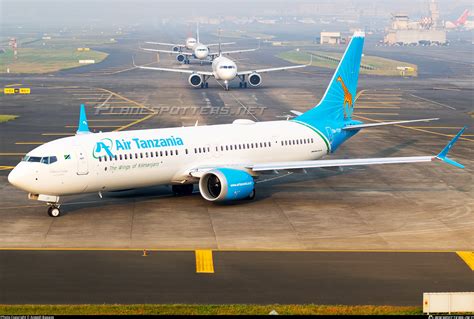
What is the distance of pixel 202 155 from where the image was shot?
50781 mm

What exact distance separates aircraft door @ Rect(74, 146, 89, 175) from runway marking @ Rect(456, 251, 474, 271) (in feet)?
66.6

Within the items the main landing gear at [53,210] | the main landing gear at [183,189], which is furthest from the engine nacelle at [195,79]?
the main landing gear at [53,210]

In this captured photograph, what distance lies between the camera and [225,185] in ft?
158

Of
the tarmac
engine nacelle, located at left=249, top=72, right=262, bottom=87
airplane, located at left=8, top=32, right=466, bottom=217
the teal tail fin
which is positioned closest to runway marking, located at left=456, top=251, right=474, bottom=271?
the tarmac

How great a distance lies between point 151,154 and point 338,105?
16.2 meters

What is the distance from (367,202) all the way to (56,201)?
18.9 meters

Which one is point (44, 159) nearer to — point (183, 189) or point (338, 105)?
point (183, 189)

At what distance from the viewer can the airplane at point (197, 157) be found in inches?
1791

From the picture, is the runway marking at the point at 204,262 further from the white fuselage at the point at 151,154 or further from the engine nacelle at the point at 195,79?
the engine nacelle at the point at 195,79

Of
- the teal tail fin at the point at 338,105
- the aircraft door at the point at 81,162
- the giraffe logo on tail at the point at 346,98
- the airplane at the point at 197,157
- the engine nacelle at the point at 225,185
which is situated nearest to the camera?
the airplane at the point at 197,157

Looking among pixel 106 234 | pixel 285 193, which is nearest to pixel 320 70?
pixel 285 193

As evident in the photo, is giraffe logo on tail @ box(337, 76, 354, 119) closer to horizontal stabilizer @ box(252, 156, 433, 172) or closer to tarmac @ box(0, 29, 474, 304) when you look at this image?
tarmac @ box(0, 29, 474, 304)

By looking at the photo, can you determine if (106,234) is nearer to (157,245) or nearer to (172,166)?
(157,245)

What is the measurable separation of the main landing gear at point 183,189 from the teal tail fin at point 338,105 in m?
9.49
